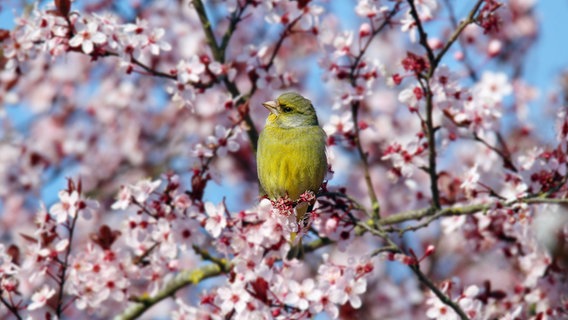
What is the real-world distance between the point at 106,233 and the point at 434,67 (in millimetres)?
2160

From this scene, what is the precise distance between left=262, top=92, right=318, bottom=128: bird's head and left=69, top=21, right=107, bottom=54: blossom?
983mm

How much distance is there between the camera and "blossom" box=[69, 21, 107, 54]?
4398 millimetres

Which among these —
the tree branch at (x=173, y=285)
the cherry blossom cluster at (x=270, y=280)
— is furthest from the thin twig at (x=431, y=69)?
the tree branch at (x=173, y=285)

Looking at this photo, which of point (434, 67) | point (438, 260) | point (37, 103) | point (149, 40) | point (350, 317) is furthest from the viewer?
point (37, 103)

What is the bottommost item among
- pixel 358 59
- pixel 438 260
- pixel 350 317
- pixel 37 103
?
pixel 350 317

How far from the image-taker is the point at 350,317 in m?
5.17

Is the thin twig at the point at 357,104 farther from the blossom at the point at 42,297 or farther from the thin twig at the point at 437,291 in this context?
the blossom at the point at 42,297

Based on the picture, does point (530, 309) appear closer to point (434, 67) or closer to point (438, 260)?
point (434, 67)

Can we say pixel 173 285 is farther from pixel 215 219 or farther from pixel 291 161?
pixel 291 161

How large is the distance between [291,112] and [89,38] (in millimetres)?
1180

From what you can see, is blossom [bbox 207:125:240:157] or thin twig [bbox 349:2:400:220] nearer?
blossom [bbox 207:125:240:157]

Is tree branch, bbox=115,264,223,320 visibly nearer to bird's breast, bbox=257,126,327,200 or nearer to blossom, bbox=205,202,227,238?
blossom, bbox=205,202,227,238

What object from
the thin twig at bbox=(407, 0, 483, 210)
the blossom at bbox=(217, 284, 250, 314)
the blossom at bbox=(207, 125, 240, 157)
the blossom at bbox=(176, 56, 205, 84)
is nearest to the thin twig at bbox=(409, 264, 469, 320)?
the thin twig at bbox=(407, 0, 483, 210)

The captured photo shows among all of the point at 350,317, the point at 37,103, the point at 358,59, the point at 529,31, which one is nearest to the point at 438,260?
the point at 529,31
